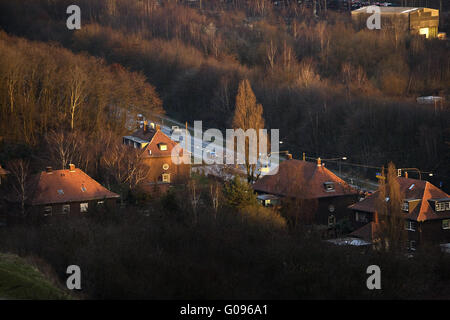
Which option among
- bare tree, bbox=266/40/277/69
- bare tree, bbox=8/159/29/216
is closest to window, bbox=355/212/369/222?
bare tree, bbox=8/159/29/216

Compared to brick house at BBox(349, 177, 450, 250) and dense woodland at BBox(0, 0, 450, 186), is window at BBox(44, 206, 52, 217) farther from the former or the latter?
brick house at BBox(349, 177, 450, 250)

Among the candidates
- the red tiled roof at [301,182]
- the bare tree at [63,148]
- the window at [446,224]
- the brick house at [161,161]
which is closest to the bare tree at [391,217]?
the window at [446,224]

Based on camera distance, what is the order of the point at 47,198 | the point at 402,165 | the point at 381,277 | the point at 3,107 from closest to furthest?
the point at 381,277
the point at 47,198
the point at 3,107
the point at 402,165

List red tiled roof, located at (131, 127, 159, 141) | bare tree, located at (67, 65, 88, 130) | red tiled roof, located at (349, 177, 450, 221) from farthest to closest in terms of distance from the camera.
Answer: bare tree, located at (67, 65, 88, 130), red tiled roof, located at (131, 127, 159, 141), red tiled roof, located at (349, 177, 450, 221)

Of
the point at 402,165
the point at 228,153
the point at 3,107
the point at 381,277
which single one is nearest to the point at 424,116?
the point at 402,165

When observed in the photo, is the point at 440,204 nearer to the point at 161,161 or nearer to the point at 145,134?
the point at 161,161

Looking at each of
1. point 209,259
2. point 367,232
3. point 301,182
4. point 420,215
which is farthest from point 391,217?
point 209,259
